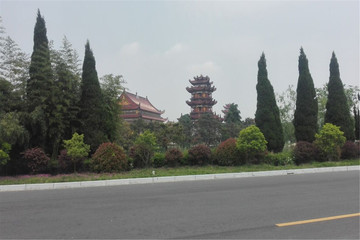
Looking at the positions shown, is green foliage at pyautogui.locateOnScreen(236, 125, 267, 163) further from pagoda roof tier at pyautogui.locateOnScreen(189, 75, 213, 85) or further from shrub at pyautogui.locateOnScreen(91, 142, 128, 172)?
pagoda roof tier at pyautogui.locateOnScreen(189, 75, 213, 85)

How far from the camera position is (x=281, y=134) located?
53.1 feet

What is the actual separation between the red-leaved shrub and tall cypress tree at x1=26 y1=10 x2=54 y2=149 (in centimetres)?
795

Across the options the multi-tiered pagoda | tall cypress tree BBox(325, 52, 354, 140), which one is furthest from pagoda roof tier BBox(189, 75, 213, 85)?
tall cypress tree BBox(325, 52, 354, 140)

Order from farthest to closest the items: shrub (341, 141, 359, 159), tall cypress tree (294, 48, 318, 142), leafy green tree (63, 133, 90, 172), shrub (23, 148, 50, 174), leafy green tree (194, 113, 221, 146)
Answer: leafy green tree (194, 113, 221, 146)
tall cypress tree (294, 48, 318, 142)
shrub (341, 141, 359, 159)
shrub (23, 148, 50, 174)
leafy green tree (63, 133, 90, 172)

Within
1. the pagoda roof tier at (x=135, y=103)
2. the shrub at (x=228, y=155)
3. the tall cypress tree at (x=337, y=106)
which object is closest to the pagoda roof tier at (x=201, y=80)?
the pagoda roof tier at (x=135, y=103)

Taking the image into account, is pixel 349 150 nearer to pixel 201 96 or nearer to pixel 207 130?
pixel 207 130

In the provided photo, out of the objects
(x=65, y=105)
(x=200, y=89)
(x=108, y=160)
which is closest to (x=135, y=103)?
(x=200, y=89)

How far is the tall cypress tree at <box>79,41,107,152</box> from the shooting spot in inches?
512

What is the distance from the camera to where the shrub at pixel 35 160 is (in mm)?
10875

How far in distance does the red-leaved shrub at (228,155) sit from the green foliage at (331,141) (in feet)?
15.0

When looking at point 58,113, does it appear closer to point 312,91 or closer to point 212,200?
point 212,200

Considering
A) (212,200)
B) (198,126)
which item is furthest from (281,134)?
(198,126)

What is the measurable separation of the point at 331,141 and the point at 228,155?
5.47m

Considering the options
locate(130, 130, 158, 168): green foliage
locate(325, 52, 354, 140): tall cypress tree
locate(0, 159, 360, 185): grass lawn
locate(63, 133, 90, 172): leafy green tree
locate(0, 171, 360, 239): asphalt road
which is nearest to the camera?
locate(0, 171, 360, 239): asphalt road
